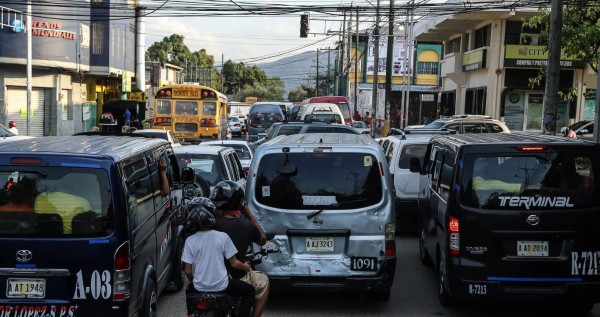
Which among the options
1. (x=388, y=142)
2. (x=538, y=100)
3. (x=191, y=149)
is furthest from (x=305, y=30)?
(x=191, y=149)

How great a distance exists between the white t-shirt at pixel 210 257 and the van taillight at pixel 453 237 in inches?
106

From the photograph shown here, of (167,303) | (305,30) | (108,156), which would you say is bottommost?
(167,303)

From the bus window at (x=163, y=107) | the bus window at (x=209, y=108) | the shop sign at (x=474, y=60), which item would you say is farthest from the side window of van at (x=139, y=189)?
the shop sign at (x=474, y=60)

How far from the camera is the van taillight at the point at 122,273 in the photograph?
205 inches

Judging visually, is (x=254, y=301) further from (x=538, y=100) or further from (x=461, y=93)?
(x=461, y=93)

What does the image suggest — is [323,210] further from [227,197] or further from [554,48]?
[554,48]

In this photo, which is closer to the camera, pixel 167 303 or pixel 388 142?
pixel 167 303

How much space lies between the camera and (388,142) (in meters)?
14.0

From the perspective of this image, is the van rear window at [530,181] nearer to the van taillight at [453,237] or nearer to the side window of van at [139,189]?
the van taillight at [453,237]

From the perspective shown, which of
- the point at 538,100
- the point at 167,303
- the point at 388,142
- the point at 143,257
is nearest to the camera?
the point at 143,257

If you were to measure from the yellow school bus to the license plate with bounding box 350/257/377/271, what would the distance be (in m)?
21.3

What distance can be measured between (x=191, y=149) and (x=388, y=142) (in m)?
4.61

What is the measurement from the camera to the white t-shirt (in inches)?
195

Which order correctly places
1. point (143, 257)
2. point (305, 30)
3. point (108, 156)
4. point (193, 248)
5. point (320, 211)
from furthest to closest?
point (305, 30)
point (320, 211)
point (143, 257)
point (108, 156)
point (193, 248)
